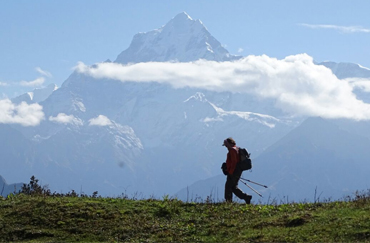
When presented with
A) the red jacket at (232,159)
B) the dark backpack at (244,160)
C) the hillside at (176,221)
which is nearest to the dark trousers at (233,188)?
the red jacket at (232,159)

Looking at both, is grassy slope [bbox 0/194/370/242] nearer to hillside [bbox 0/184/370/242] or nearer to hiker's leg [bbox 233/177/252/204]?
hillside [bbox 0/184/370/242]

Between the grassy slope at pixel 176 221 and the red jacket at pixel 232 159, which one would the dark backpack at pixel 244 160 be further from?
the grassy slope at pixel 176 221

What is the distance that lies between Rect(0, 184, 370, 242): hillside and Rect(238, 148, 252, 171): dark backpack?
1.47 meters

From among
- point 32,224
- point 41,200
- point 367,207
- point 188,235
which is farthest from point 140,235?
point 367,207

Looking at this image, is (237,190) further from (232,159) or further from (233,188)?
(232,159)

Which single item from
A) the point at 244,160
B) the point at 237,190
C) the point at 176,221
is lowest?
the point at 176,221

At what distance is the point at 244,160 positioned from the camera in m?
20.3

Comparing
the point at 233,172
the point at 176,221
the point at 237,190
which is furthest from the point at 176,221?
the point at 233,172

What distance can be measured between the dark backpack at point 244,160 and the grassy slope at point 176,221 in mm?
1451

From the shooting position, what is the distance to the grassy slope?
15008 millimetres

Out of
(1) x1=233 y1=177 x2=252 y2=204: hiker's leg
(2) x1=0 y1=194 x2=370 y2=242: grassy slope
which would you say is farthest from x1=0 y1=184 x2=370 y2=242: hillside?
(1) x1=233 y1=177 x2=252 y2=204: hiker's leg

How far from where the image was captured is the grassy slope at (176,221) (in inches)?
591

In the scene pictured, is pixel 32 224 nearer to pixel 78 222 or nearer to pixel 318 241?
pixel 78 222

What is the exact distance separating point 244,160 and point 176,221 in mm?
3725
